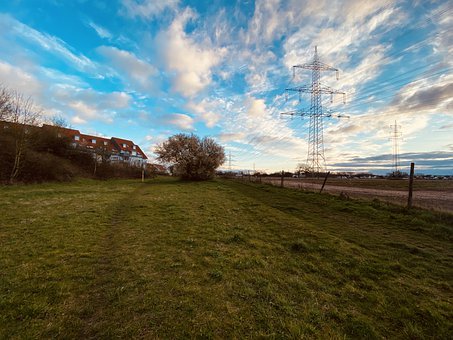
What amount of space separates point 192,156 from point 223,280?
121ft

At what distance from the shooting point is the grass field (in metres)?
3.36

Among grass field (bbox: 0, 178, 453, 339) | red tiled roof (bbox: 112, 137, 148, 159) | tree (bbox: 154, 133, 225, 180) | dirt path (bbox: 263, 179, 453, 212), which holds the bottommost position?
grass field (bbox: 0, 178, 453, 339)

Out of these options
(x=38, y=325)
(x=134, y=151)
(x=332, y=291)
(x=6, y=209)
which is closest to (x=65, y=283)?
(x=38, y=325)

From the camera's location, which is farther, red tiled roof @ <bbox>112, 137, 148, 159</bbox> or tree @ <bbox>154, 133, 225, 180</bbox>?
red tiled roof @ <bbox>112, 137, 148, 159</bbox>

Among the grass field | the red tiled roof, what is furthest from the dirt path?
the red tiled roof

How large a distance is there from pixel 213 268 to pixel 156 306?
70.9 inches

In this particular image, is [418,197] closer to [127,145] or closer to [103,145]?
[103,145]

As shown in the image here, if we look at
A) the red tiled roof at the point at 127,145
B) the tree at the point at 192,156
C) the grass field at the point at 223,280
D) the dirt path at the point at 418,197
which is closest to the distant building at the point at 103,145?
the red tiled roof at the point at 127,145

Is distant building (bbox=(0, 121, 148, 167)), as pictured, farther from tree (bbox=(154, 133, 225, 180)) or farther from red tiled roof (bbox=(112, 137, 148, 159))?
tree (bbox=(154, 133, 225, 180))

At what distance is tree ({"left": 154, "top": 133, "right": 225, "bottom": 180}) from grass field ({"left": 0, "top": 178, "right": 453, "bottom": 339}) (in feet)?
104

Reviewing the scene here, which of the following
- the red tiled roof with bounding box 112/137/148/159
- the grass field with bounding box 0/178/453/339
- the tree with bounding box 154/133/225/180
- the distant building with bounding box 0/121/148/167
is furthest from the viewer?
the red tiled roof with bounding box 112/137/148/159

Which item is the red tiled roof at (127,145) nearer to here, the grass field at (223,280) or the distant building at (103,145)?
the distant building at (103,145)

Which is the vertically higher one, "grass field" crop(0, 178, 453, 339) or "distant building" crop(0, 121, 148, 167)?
"distant building" crop(0, 121, 148, 167)

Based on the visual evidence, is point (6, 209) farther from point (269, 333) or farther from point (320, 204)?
point (320, 204)
